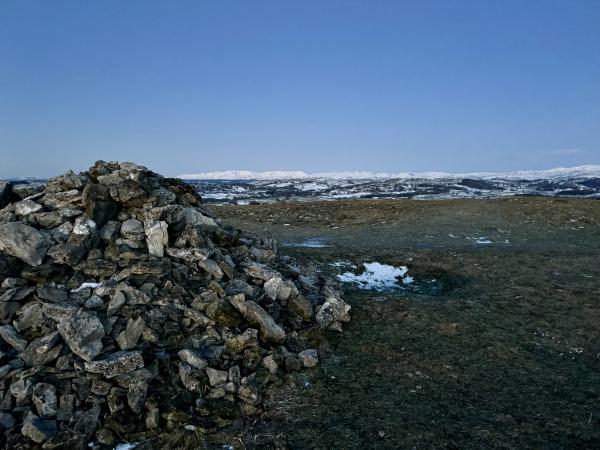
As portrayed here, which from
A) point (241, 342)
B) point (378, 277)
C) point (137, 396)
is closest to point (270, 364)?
point (241, 342)

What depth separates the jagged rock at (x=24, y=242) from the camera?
26.1 ft

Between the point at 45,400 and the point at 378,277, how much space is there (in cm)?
988

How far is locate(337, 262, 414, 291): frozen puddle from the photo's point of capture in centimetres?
1255

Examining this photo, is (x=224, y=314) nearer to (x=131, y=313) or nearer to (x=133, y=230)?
(x=131, y=313)

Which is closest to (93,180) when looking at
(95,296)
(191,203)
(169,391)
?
(191,203)

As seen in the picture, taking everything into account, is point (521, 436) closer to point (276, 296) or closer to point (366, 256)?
point (276, 296)

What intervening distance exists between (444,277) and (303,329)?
6.82m

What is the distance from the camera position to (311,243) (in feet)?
63.6

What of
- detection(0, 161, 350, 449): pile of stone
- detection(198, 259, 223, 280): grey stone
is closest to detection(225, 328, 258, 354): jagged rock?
detection(0, 161, 350, 449): pile of stone

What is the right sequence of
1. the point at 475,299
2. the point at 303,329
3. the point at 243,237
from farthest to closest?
the point at 243,237 < the point at 475,299 < the point at 303,329

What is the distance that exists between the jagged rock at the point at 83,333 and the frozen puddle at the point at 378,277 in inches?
296

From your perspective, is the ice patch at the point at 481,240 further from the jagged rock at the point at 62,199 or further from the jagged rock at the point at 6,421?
the jagged rock at the point at 6,421

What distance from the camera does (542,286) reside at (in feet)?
39.9

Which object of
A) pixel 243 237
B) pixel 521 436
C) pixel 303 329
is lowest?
pixel 521 436
